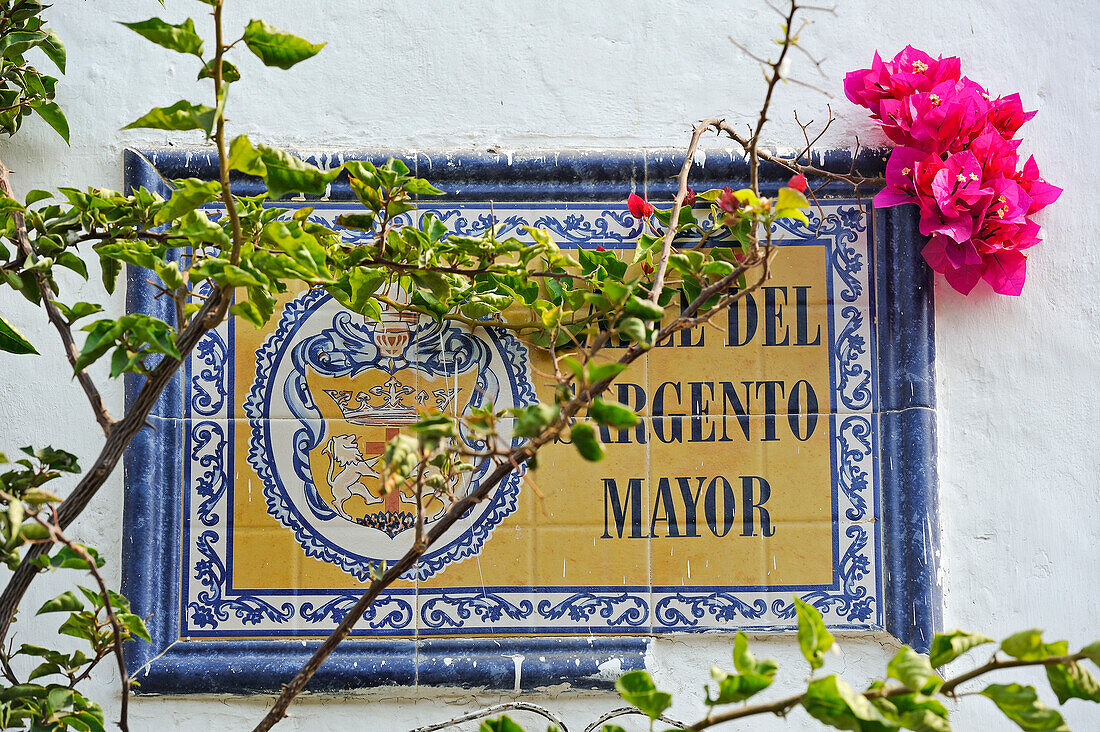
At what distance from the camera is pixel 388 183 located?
93 centimetres

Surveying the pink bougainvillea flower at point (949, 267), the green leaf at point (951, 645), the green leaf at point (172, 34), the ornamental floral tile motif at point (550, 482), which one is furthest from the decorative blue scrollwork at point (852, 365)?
the green leaf at point (172, 34)

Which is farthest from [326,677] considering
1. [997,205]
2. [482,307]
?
[997,205]

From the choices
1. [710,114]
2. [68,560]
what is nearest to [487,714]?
[68,560]

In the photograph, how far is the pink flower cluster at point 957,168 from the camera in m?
1.21

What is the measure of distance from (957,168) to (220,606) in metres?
1.22

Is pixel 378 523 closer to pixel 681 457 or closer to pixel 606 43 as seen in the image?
pixel 681 457

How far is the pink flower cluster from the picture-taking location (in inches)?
47.5

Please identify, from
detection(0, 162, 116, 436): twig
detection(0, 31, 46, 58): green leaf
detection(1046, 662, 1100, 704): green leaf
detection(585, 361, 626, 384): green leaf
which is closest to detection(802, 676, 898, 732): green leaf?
detection(1046, 662, 1100, 704): green leaf

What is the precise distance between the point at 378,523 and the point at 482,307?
1.16ft

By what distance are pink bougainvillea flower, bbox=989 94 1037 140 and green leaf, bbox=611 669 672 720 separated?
40.8 inches

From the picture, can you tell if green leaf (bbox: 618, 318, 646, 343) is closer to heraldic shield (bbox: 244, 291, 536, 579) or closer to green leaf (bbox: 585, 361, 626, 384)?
green leaf (bbox: 585, 361, 626, 384)

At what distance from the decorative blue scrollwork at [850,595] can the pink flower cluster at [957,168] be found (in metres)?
0.41

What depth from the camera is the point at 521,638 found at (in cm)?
124

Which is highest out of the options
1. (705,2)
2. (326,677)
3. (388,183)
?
(705,2)
